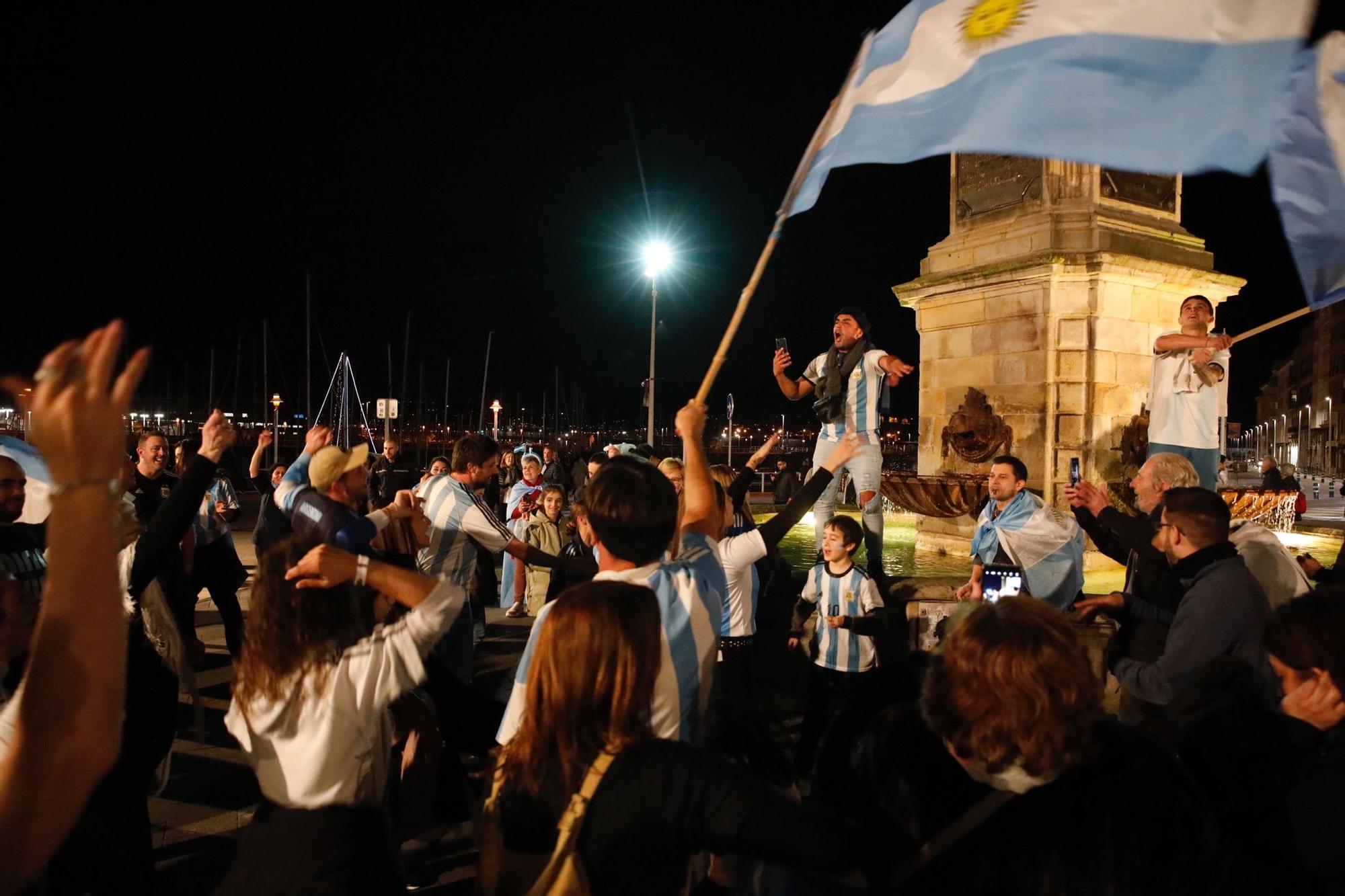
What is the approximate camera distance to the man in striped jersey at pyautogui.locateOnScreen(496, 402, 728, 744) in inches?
96.0

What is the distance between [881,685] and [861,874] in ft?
3.91

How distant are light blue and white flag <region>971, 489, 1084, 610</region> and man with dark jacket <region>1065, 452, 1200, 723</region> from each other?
28 centimetres

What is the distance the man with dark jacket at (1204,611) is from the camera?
3.01 m

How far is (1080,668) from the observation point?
1986 mm

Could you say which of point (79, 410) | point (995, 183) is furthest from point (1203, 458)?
point (79, 410)

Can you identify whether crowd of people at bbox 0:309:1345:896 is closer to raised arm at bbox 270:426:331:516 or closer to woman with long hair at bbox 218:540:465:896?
woman with long hair at bbox 218:540:465:896

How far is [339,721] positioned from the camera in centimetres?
232

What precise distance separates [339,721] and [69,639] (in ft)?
3.82

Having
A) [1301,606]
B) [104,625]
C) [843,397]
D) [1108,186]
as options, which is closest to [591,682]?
[104,625]

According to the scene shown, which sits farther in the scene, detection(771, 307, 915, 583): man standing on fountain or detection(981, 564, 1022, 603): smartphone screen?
detection(771, 307, 915, 583): man standing on fountain

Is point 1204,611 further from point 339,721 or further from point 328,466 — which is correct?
point 328,466

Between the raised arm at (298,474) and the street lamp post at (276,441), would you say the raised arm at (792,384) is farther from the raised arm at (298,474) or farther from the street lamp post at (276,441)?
the street lamp post at (276,441)

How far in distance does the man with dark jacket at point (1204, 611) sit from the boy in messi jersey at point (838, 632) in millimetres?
1591

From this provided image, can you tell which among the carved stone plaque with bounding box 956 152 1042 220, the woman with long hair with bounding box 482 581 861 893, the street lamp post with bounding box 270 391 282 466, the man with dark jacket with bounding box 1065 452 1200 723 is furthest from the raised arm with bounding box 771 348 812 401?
the street lamp post with bounding box 270 391 282 466
